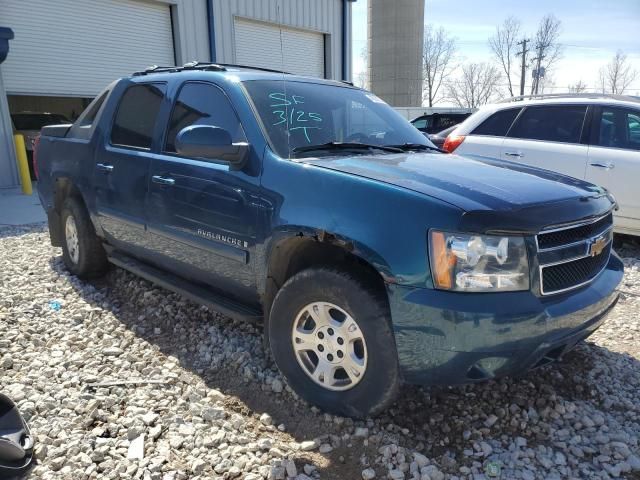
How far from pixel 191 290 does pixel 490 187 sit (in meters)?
2.06

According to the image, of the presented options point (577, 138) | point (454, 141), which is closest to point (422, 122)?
point (454, 141)

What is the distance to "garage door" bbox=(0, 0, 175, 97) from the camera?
10.8 metres

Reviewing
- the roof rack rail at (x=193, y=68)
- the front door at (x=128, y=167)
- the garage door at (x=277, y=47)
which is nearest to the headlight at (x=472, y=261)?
the roof rack rail at (x=193, y=68)

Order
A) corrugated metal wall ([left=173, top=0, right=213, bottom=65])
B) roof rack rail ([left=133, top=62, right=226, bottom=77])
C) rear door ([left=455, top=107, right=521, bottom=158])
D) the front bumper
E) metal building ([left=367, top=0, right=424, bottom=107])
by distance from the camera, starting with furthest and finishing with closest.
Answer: metal building ([left=367, top=0, right=424, bottom=107]) < corrugated metal wall ([left=173, top=0, right=213, bottom=65]) < rear door ([left=455, top=107, right=521, bottom=158]) < roof rack rail ([left=133, top=62, right=226, bottom=77]) < the front bumper

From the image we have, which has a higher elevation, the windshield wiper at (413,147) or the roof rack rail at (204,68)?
the roof rack rail at (204,68)

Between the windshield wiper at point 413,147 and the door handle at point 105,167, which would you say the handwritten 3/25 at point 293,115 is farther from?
the door handle at point 105,167

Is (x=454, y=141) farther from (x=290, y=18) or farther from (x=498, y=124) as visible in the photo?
(x=290, y=18)

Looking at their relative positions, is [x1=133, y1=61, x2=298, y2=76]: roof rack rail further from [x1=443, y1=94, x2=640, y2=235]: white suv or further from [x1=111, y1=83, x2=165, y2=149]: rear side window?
[x1=443, y1=94, x2=640, y2=235]: white suv

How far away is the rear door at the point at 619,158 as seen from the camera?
5.55m

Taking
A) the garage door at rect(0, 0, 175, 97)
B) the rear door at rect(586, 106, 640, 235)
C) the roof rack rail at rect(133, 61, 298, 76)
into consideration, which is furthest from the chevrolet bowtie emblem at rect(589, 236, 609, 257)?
the garage door at rect(0, 0, 175, 97)

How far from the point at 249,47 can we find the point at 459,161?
39.7 ft

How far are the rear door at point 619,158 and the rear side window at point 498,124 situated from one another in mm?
924

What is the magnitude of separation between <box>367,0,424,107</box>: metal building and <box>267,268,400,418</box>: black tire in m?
40.5

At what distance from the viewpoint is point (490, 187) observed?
8.32 ft
